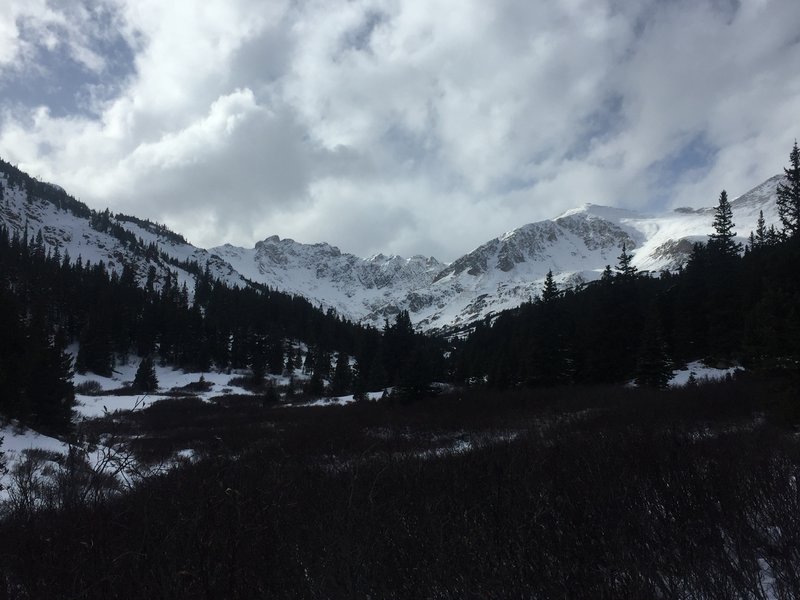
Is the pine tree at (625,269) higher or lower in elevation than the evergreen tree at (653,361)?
higher

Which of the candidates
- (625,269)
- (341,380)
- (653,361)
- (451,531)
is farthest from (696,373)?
(341,380)

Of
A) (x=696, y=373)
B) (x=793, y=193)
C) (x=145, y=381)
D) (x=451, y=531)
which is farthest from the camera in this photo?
(x=145, y=381)

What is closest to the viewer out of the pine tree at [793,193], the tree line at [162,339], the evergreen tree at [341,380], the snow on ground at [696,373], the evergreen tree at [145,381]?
the tree line at [162,339]

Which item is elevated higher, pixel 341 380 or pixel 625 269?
pixel 625 269

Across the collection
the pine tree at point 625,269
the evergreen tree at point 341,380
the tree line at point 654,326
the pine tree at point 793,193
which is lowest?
the evergreen tree at point 341,380

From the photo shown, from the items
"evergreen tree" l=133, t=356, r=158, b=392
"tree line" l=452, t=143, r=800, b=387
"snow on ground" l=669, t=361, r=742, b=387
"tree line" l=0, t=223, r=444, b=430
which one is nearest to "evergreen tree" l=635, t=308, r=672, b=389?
"tree line" l=452, t=143, r=800, b=387

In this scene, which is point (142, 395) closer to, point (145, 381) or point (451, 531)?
point (145, 381)

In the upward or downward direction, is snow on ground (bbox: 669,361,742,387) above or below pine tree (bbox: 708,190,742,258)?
below

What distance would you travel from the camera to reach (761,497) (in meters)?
4.99

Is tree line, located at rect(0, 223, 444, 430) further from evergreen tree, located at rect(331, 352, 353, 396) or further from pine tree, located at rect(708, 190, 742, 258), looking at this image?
pine tree, located at rect(708, 190, 742, 258)

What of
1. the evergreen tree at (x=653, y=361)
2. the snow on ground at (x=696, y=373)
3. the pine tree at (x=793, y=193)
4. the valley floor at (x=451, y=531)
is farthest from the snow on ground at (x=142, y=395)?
the pine tree at (x=793, y=193)

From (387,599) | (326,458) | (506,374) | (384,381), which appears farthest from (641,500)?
(384,381)

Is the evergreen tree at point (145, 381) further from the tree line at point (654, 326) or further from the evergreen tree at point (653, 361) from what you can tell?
the evergreen tree at point (653, 361)

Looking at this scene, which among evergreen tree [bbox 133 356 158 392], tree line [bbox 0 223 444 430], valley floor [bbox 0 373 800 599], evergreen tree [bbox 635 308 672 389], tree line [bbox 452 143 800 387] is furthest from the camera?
evergreen tree [bbox 133 356 158 392]
